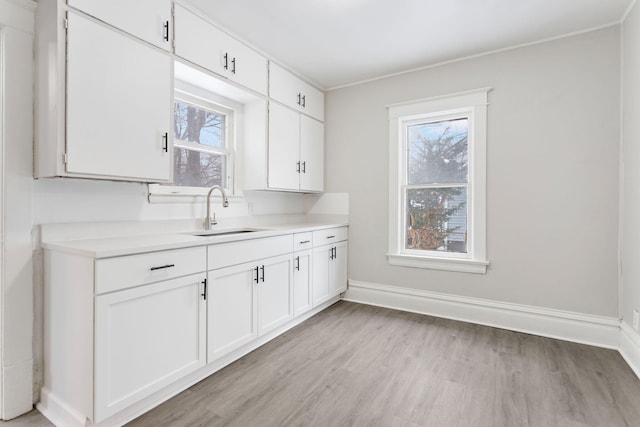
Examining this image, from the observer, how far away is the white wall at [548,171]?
259 centimetres

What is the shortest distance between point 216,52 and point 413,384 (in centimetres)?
280

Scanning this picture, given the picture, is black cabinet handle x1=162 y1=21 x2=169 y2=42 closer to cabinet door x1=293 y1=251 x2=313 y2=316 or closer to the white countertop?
the white countertop

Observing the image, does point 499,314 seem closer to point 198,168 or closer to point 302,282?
point 302,282

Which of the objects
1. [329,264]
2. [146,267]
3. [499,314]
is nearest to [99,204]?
[146,267]

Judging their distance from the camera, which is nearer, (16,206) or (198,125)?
(16,206)

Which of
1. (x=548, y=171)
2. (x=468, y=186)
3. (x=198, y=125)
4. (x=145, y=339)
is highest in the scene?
(x=198, y=125)

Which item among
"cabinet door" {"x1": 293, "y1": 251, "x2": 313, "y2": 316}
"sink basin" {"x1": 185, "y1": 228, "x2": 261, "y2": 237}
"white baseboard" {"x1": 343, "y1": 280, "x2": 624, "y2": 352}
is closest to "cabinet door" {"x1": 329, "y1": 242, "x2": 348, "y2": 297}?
"white baseboard" {"x1": 343, "y1": 280, "x2": 624, "y2": 352}

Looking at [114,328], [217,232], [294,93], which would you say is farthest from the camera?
[294,93]

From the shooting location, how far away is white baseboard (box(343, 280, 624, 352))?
2.62m

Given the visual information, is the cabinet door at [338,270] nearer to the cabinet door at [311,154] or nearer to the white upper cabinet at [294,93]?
the cabinet door at [311,154]

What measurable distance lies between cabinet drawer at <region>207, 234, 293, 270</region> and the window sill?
1.30m

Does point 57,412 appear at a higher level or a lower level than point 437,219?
lower

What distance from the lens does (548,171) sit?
110 inches

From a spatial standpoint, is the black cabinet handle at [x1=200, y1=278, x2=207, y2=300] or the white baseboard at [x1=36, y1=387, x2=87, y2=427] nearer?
the white baseboard at [x1=36, y1=387, x2=87, y2=427]
